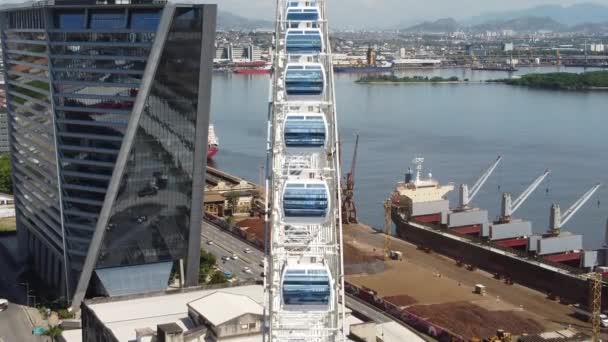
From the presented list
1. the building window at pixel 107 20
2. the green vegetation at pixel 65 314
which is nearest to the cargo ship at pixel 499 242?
the green vegetation at pixel 65 314

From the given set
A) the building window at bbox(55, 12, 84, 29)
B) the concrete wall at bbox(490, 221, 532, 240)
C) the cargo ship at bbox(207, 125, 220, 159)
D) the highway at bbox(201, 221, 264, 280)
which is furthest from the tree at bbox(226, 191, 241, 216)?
the cargo ship at bbox(207, 125, 220, 159)

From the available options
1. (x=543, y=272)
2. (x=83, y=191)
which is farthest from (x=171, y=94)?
(x=543, y=272)

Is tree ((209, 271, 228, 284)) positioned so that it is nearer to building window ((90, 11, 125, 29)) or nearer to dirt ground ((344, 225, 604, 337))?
dirt ground ((344, 225, 604, 337))

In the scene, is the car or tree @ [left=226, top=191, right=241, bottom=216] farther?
tree @ [left=226, top=191, right=241, bottom=216]

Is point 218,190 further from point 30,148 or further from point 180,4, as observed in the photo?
point 180,4

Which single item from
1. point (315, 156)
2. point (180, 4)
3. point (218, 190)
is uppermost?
point (180, 4)

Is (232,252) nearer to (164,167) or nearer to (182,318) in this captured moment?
(164,167)

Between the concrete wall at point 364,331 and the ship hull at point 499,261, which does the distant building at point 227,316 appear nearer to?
the concrete wall at point 364,331
